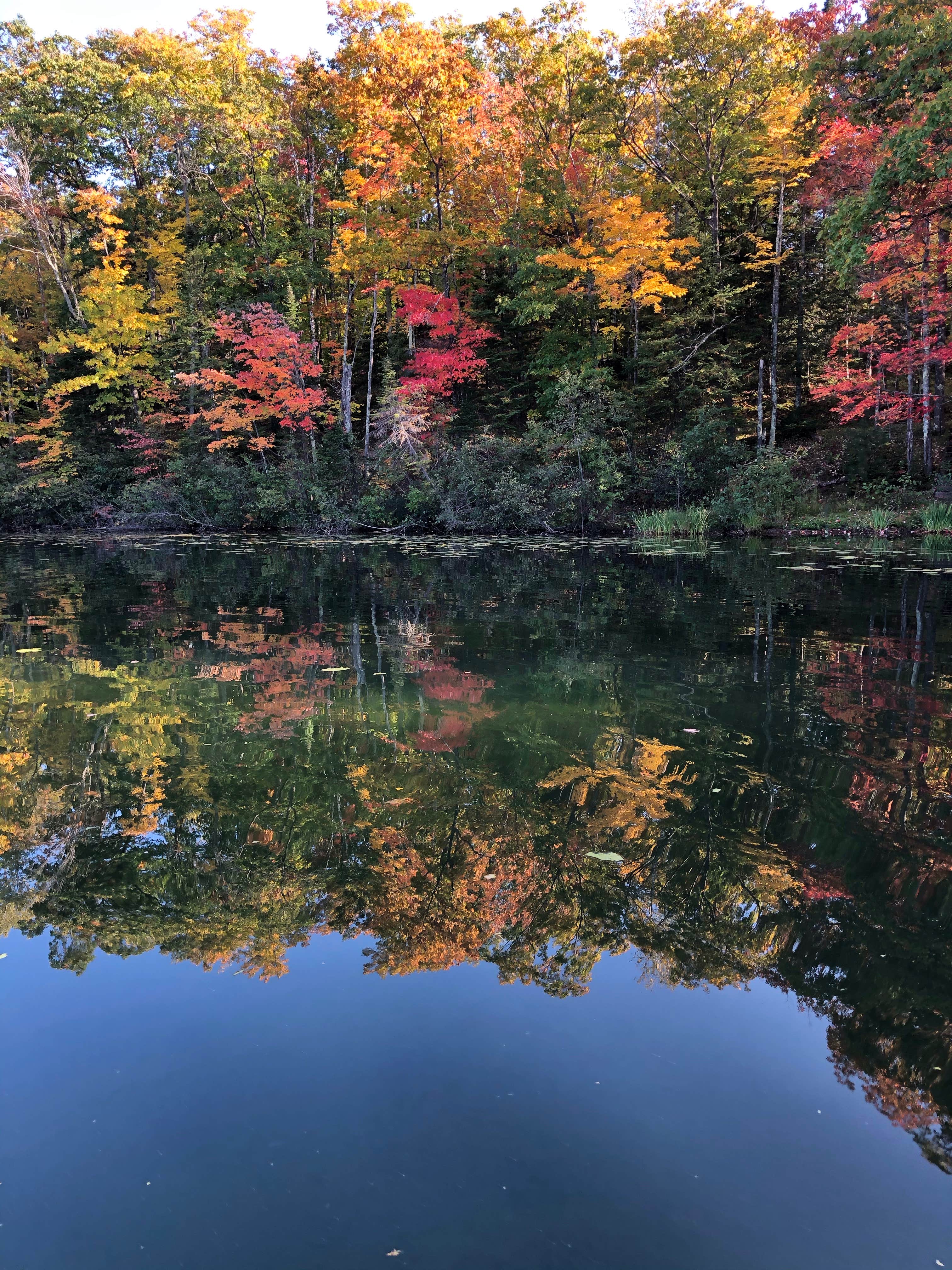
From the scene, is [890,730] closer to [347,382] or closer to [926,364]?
[926,364]

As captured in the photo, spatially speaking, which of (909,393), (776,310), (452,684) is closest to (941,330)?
(909,393)

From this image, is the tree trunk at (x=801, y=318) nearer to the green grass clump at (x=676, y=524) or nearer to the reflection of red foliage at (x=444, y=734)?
the green grass clump at (x=676, y=524)

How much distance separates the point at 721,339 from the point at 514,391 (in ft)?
19.6

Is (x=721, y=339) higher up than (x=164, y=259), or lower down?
lower down

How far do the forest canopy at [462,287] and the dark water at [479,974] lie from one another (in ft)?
45.0

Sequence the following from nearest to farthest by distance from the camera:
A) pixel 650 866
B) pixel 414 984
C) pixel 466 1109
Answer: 1. pixel 466 1109
2. pixel 414 984
3. pixel 650 866

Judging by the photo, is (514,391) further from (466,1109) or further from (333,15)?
(466,1109)

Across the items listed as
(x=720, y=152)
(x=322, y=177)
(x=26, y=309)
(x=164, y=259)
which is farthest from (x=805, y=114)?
(x=26, y=309)

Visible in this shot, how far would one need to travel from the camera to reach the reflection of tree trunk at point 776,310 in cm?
1888

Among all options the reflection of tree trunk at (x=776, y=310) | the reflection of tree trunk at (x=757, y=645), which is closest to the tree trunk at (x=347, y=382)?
the reflection of tree trunk at (x=776, y=310)

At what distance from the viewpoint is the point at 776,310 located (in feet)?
64.1

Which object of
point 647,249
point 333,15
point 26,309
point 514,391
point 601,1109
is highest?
point 333,15

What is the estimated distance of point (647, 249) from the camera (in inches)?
695

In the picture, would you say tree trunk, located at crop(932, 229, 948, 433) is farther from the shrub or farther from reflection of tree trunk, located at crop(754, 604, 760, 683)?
reflection of tree trunk, located at crop(754, 604, 760, 683)
